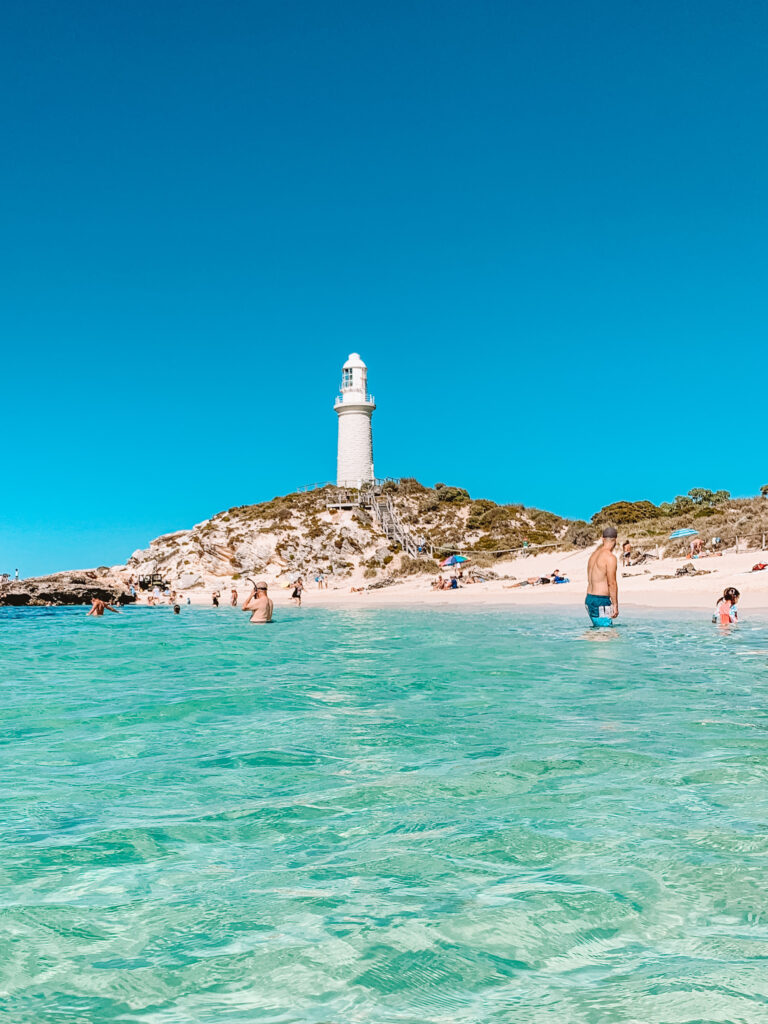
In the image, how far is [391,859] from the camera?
3.66 metres

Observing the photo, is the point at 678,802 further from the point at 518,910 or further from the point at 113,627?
the point at 113,627

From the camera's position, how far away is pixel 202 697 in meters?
9.20

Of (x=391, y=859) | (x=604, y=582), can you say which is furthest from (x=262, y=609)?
(x=391, y=859)

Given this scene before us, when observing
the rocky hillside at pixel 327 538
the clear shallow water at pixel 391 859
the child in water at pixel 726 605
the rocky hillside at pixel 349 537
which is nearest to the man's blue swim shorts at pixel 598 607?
the child in water at pixel 726 605

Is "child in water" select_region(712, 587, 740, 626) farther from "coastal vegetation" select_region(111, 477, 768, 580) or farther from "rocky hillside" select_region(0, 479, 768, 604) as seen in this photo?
"coastal vegetation" select_region(111, 477, 768, 580)

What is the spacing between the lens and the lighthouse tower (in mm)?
66562

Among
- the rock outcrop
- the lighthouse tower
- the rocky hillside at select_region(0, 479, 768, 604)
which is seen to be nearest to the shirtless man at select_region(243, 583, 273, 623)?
the rocky hillside at select_region(0, 479, 768, 604)

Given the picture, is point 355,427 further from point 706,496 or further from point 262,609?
point 262,609

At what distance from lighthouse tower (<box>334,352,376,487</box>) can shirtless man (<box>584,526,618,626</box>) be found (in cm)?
5317

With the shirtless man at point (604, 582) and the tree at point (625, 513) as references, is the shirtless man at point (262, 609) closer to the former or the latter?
the shirtless man at point (604, 582)

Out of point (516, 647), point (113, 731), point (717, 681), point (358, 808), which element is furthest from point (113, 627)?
point (358, 808)

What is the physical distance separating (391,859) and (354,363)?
66779mm

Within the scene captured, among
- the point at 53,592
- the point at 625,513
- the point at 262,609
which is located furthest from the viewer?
the point at 625,513

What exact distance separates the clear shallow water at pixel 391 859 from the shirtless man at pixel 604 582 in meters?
4.63
